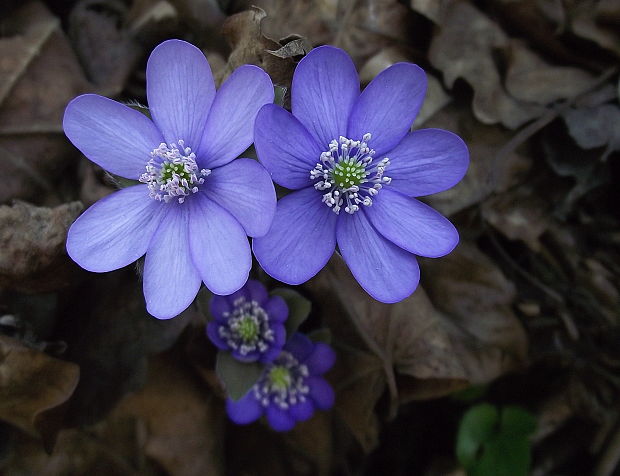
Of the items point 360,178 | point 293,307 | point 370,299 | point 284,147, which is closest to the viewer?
point 284,147

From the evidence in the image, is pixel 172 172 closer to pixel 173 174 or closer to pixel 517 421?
pixel 173 174

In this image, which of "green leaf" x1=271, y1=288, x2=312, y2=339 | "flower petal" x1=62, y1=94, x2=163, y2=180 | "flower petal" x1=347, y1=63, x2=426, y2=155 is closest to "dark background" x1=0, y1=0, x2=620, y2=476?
"green leaf" x1=271, y1=288, x2=312, y2=339

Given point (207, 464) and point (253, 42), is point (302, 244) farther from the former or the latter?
point (207, 464)

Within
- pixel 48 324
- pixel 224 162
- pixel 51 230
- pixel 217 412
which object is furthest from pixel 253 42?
pixel 217 412

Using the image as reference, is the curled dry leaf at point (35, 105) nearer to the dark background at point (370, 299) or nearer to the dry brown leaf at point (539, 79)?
the dark background at point (370, 299)

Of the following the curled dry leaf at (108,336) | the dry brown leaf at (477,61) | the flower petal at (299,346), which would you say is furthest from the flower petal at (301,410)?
the dry brown leaf at (477,61)

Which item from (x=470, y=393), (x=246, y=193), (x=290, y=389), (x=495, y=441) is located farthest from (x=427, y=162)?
(x=495, y=441)
